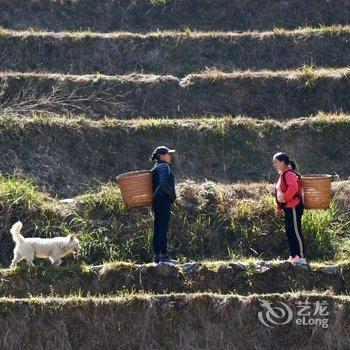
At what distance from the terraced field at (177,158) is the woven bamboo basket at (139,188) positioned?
0.92 meters

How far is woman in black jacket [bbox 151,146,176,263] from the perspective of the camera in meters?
11.9

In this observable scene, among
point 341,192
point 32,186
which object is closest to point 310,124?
point 341,192

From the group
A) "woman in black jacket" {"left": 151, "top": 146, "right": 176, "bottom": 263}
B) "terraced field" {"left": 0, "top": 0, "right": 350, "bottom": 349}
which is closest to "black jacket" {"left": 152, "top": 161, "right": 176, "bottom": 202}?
"woman in black jacket" {"left": 151, "top": 146, "right": 176, "bottom": 263}

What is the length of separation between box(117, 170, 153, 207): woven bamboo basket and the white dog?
0.98 meters

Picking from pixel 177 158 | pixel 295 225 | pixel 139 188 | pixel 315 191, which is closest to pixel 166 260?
pixel 139 188

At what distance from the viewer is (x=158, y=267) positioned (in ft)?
39.7

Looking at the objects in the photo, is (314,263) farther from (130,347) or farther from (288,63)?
(288,63)

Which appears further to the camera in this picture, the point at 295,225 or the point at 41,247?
the point at 41,247

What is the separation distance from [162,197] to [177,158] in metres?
4.03

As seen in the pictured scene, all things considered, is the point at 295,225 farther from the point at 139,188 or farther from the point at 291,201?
the point at 139,188

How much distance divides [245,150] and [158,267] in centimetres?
447

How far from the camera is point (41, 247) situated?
12.1m

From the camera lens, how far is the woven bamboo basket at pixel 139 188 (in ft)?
39.5

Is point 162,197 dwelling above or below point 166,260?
above
